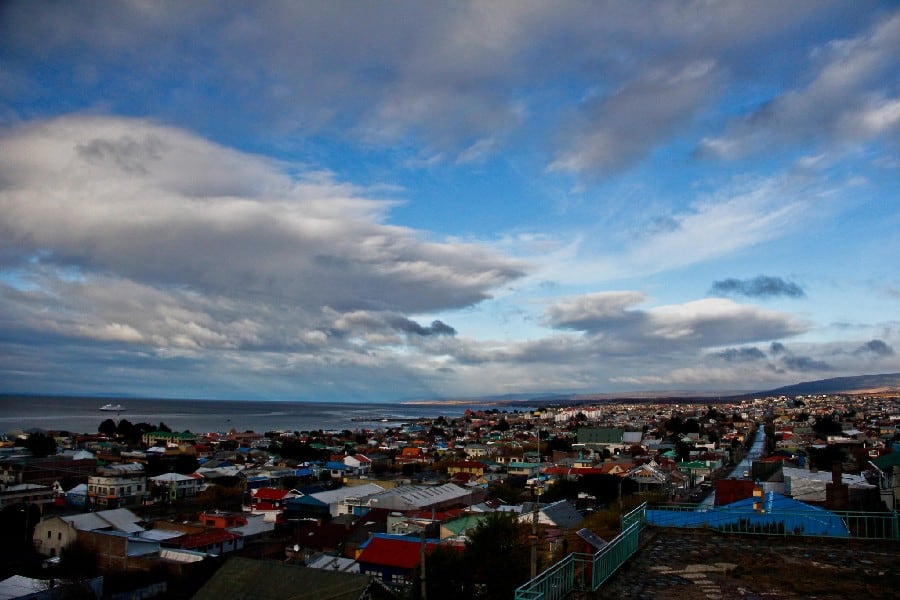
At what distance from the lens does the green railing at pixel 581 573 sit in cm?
416


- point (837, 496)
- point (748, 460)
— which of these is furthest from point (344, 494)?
point (748, 460)

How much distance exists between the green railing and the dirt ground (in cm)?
8

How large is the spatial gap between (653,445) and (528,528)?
4377cm

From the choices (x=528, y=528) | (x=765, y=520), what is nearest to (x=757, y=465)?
(x=528, y=528)

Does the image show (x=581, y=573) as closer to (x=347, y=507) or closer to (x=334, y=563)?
(x=334, y=563)

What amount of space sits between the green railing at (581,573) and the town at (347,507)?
229 cm

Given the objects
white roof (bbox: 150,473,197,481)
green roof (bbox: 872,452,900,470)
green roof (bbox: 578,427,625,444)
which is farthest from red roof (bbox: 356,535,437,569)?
green roof (bbox: 578,427,625,444)

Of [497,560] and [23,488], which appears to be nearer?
[497,560]

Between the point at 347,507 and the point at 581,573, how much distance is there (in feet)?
80.8

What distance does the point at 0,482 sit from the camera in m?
33.5

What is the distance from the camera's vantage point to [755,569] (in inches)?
204

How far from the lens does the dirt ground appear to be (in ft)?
15.1

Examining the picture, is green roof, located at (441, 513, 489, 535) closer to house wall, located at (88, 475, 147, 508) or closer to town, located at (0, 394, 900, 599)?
town, located at (0, 394, 900, 599)

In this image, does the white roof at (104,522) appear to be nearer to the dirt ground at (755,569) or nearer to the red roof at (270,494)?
the red roof at (270,494)
